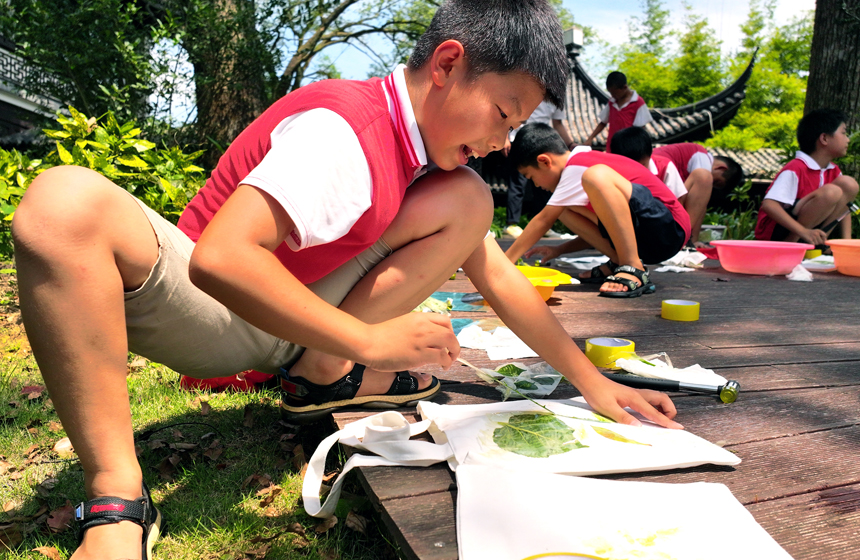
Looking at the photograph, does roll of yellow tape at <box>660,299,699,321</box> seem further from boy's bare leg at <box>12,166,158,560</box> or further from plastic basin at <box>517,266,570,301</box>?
boy's bare leg at <box>12,166,158,560</box>

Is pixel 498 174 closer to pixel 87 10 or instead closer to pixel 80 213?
pixel 87 10

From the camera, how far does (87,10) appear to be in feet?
13.5

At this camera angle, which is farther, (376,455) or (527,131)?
(527,131)

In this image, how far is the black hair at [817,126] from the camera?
4.30m

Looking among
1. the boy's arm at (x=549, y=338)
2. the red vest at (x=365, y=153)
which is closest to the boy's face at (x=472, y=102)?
the red vest at (x=365, y=153)

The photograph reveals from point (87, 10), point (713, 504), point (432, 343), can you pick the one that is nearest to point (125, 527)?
point (432, 343)

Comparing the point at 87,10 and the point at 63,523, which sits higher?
the point at 87,10

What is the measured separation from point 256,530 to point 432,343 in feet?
1.70

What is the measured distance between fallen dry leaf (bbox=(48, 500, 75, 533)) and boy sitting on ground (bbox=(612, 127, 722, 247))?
3662 millimetres

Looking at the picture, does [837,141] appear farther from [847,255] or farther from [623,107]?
[623,107]

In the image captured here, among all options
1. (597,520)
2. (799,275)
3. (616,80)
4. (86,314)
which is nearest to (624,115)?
(616,80)

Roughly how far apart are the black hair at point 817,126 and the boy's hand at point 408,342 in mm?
4481

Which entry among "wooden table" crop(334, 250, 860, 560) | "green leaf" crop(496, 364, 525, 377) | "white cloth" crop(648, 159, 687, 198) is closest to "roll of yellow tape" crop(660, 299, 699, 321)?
"wooden table" crop(334, 250, 860, 560)

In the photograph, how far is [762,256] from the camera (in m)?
3.60
